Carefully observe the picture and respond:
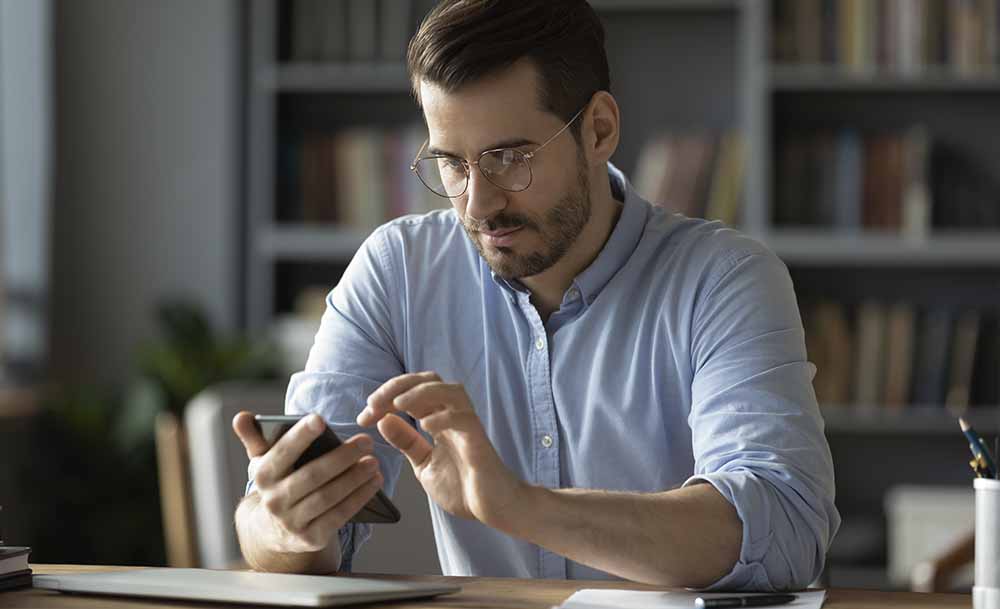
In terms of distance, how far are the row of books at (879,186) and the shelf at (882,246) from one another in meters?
0.04

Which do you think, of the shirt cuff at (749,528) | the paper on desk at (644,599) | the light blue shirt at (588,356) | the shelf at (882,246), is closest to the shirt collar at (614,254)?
the light blue shirt at (588,356)

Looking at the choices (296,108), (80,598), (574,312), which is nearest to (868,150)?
(296,108)

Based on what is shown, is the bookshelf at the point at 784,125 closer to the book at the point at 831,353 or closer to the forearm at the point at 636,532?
the book at the point at 831,353

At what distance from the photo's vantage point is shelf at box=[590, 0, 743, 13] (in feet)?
12.7

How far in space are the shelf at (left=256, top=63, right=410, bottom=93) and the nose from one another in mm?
2375

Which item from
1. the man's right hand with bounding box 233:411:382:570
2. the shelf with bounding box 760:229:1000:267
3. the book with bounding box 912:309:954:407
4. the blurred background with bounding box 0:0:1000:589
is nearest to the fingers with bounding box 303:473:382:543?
the man's right hand with bounding box 233:411:382:570


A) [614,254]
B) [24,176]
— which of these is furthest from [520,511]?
[24,176]

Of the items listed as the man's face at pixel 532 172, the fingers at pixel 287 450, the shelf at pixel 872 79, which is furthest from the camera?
the shelf at pixel 872 79

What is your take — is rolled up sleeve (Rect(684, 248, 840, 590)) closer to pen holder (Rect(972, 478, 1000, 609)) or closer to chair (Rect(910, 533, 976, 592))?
pen holder (Rect(972, 478, 1000, 609))

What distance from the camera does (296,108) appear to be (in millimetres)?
4195

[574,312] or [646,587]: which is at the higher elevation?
[574,312]

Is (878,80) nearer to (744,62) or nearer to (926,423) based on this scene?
(744,62)

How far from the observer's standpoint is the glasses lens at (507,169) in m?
1.63

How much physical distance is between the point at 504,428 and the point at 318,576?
42 centimetres
